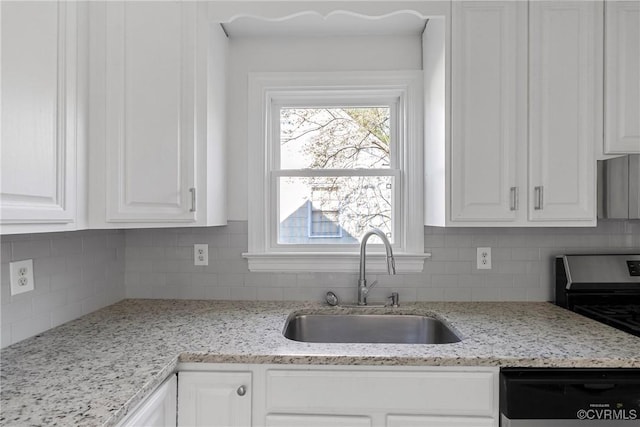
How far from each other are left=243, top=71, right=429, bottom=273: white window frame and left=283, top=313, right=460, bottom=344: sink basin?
0.25m

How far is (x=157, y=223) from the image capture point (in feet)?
5.42

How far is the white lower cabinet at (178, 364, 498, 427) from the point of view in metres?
1.33

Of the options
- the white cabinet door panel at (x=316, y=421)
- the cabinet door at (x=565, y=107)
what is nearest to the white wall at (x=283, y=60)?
the cabinet door at (x=565, y=107)

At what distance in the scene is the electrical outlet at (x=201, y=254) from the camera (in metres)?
2.10

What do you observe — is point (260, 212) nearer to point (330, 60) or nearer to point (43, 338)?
point (330, 60)

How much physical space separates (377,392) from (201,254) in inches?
46.6

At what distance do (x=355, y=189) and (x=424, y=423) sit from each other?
3.95ft

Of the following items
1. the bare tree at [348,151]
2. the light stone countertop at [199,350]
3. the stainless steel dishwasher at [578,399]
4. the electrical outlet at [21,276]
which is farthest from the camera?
the bare tree at [348,151]

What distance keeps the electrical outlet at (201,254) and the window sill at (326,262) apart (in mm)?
201

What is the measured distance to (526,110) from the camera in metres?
1.71

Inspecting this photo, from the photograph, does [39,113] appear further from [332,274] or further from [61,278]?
[332,274]

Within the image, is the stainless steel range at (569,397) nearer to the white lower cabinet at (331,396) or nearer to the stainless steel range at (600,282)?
the white lower cabinet at (331,396)

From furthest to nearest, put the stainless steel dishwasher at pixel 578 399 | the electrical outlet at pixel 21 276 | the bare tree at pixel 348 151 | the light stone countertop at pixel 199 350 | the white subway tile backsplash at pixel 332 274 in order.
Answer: the bare tree at pixel 348 151, the white subway tile backsplash at pixel 332 274, the electrical outlet at pixel 21 276, the stainless steel dishwasher at pixel 578 399, the light stone countertop at pixel 199 350

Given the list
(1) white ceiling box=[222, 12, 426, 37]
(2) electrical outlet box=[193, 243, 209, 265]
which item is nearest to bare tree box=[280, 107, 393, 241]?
(1) white ceiling box=[222, 12, 426, 37]
